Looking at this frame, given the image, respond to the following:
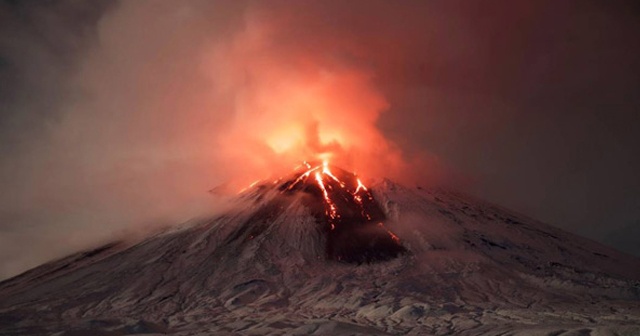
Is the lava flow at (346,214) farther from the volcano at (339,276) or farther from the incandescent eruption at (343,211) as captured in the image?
the volcano at (339,276)

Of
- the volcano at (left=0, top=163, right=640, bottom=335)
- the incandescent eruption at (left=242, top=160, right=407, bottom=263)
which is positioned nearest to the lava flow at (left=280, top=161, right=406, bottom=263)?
the incandescent eruption at (left=242, top=160, right=407, bottom=263)

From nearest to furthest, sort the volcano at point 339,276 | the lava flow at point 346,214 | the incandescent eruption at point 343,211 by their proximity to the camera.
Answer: the volcano at point 339,276 < the lava flow at point 346,214 < the incandescent eruption at point 343,211

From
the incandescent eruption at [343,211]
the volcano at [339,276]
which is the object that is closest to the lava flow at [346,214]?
the incandescent eruption at [343,211]

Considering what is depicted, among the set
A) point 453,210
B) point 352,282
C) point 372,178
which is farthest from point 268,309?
point 372,178

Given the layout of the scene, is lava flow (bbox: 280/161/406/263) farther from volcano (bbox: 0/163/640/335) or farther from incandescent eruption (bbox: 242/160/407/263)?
volcano (bbox: 0/163/640/335)

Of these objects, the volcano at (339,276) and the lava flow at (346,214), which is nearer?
the volcano at (339,276)

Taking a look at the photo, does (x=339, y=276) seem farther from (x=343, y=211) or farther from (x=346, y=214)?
(x=343, y=211)
